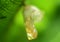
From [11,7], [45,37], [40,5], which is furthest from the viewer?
[40,5]

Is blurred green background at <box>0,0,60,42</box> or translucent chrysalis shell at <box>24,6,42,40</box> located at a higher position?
translucent chrysalis shell at <box>24,6,42,40</box>

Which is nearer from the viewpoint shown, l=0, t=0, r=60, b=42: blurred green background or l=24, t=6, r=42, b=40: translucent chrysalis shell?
l=24, t=6, r=42, b=40: translucent chrysalis shell

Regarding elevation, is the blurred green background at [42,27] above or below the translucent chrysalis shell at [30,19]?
below

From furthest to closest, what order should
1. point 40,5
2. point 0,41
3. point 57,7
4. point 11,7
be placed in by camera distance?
point 57,7
point 40,5
point 0,41
point 11,7

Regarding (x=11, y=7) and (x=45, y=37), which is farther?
(x=45, y=37)

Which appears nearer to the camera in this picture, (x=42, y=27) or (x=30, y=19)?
(x=30, y=19)

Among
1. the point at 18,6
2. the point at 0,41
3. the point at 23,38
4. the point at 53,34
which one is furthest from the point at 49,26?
the point at 18,6

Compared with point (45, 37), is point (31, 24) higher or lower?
higher

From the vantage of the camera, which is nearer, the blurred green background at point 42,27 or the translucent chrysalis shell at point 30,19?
the translucent chrysalis shell at point 30,19

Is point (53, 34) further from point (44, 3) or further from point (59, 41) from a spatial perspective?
point (44, 3)

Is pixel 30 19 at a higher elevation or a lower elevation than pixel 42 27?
higher

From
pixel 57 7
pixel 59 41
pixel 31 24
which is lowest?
pixel 59 41
